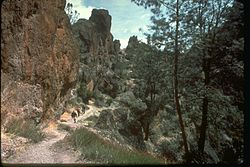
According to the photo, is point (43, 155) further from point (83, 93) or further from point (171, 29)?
point (83, 93)

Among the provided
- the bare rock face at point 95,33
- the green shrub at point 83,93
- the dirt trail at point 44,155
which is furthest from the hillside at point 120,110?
the bare rock face at point 95,33

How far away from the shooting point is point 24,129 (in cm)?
957

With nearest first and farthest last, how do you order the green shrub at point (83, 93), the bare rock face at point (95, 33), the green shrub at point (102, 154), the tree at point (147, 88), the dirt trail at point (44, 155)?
the dirt trail at point (44, 155) < the green shrub at point (102, 154) < the tree at point (147, 88) < the green shrub at point (83, 93) < the bare rock face at point (95, 33)

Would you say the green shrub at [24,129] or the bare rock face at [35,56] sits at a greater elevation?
the bare rock face at [35,56]

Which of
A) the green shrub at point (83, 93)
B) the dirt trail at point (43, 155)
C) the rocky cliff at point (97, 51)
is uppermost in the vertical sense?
the rocky cliff at point (97, 51)

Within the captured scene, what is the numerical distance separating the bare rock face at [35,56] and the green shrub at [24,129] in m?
0.35

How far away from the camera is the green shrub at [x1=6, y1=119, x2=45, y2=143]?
29.7 ft

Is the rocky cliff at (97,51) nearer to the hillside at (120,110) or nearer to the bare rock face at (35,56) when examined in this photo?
the hillside at (120,110)

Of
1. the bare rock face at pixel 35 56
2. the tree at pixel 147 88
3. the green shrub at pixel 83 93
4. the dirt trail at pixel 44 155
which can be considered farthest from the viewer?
the green shrub at pixel 83 93

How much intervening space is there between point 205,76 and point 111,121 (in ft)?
24.1

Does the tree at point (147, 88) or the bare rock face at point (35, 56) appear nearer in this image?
the bare rock face at point (35, 56)

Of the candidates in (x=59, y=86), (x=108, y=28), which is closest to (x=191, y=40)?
(x=59, y=86)

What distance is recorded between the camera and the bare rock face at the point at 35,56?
973 cm

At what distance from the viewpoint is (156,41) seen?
1599 centimetres
